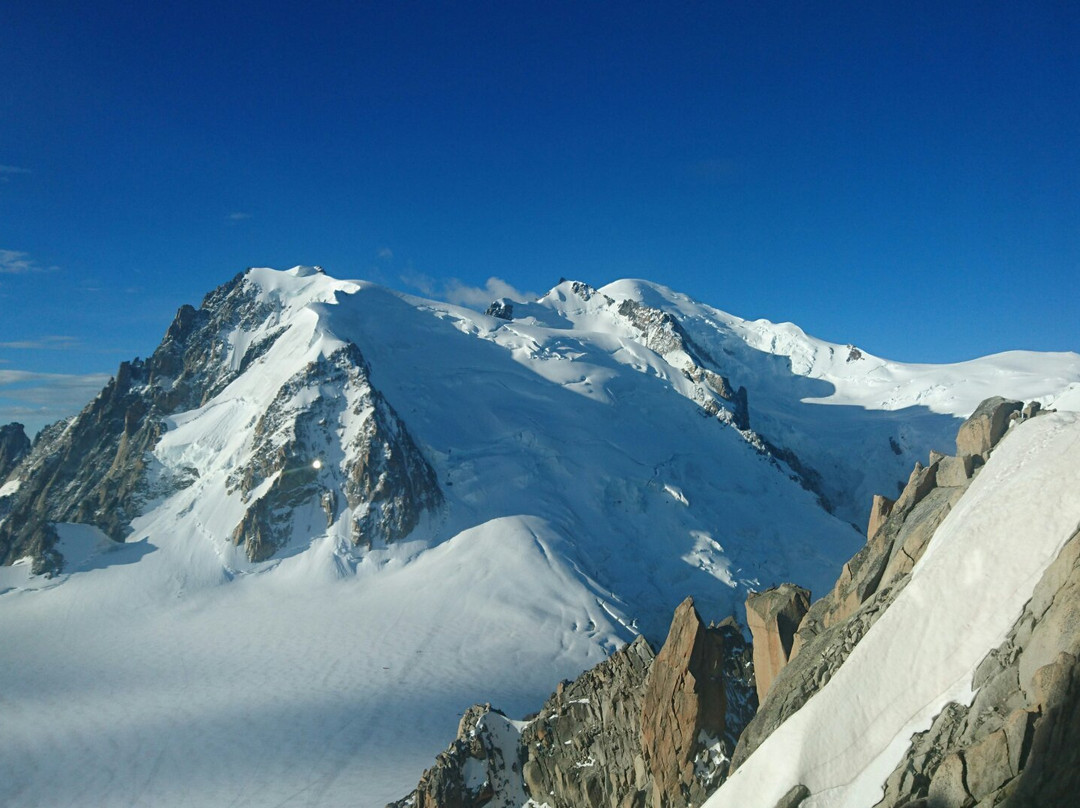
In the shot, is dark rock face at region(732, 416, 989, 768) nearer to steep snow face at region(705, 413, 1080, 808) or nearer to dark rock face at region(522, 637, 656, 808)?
steep snow face at region(705, 413, 1080, 808)

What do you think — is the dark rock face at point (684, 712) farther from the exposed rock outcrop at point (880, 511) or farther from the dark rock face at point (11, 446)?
the dark rock face at point (11, 446)

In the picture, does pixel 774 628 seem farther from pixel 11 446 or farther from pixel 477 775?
pixel 11 446

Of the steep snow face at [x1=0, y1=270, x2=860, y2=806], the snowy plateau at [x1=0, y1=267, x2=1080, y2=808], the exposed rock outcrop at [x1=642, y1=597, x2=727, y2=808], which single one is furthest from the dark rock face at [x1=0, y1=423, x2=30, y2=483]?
the exposed rock outcrop at [x1=642, y1=597, x2=727, y2=808]

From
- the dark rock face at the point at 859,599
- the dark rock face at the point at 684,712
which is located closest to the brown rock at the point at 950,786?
the dark rock face at the point at 859,599

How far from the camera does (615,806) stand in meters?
22.5

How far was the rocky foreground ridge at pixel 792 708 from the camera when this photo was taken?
10320 mm

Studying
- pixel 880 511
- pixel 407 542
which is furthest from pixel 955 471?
pixel 407 542

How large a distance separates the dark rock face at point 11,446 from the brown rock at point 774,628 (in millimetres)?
137696

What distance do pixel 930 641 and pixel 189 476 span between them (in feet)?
289

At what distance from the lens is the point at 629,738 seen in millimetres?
23969

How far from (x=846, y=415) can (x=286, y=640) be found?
12337 centimetres

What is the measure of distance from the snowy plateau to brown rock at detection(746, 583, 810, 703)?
499 cm

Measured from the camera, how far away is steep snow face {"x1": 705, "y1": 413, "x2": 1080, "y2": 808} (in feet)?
41.0

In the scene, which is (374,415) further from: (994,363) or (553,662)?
(994,363)
